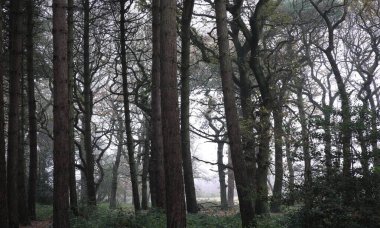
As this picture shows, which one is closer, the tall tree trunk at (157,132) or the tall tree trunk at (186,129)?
the tall tree trunk at (157,132)

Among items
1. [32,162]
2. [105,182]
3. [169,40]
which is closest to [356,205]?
[169,40]

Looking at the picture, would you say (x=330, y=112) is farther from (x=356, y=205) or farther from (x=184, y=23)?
(x=184, y=23)

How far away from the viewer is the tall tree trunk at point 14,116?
1023 cm

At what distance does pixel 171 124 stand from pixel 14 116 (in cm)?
540

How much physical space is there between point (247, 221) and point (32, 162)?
25.8ft

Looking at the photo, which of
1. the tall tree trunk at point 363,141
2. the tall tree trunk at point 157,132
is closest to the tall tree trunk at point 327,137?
the tall tree trunk at point 363,141

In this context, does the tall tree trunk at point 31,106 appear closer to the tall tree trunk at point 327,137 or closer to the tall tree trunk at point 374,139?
the tall tree trunk at point 327,137

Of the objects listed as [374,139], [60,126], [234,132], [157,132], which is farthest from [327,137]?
[60,126]

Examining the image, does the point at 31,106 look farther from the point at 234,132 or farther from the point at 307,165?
the point at 307,165

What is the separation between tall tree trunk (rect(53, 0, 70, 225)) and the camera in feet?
25.5

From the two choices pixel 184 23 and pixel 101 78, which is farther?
pixel 101 78

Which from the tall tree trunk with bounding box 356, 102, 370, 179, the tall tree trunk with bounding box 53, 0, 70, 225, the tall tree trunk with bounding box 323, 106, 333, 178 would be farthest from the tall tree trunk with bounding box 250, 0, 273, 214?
the tall tree trunk with bounding box 53, 0, 70, 225

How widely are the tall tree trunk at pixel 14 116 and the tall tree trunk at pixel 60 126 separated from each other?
3040 millimetres

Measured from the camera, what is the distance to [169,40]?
7.73 m
